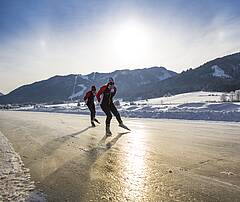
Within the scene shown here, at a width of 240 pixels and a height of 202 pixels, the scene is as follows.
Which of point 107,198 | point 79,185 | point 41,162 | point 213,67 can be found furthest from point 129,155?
point 213,67

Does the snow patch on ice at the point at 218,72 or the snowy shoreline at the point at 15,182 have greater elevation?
the snow patch on ice at the point at 218,72

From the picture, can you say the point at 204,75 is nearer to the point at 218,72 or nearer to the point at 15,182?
the point at 218,72

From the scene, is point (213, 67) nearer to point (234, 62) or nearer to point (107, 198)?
point (234, 62)

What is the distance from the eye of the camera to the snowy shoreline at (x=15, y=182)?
3.09 meters

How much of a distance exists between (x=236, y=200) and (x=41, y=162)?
331 centimetres

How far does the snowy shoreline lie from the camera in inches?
121

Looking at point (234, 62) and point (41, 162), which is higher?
point (234, 62)

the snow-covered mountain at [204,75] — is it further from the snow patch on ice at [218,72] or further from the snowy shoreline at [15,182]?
the snowy shoreline at [15,182]

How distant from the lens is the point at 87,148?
627 centimetres

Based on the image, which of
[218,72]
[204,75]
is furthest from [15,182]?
[218,72]

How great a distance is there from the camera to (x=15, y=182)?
3.65 meters

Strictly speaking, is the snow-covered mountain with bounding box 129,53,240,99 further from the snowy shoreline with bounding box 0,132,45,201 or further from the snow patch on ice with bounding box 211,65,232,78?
the snowy shoreline with bounding box 0,132,45,201

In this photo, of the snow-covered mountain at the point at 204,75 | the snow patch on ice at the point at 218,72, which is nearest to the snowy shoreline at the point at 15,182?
the snow-covered mountain at the point at 204,75

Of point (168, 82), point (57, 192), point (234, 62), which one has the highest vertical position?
point (234, 62)
